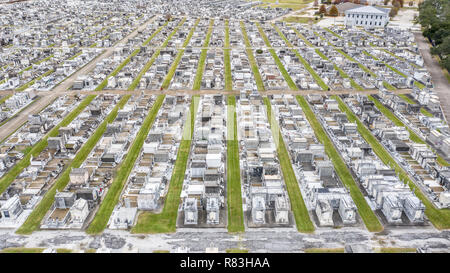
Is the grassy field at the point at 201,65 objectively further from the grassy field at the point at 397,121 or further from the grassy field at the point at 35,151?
the grassy field at the point at 397,121

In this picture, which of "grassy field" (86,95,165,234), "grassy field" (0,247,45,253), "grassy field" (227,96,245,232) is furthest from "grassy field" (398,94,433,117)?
"grassy field" (0,247,45,253)

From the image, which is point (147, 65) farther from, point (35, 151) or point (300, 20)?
point (300, 20)

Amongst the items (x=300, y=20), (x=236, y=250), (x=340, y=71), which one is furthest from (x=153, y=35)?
(x=236, y=250)

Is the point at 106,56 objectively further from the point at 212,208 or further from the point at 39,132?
the point at 212,208

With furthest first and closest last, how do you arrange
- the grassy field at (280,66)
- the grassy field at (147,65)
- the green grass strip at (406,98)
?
the grassy field at (280,66) → the grassy field at (147,65) → the green grass strip at (406,98)

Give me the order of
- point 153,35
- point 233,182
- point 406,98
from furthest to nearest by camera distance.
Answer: point 153,35, point 406,98, point 233,182

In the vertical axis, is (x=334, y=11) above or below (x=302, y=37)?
above

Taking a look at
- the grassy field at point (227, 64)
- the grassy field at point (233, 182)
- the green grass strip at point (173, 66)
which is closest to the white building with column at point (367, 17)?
the grassy field at point (227, 64)
